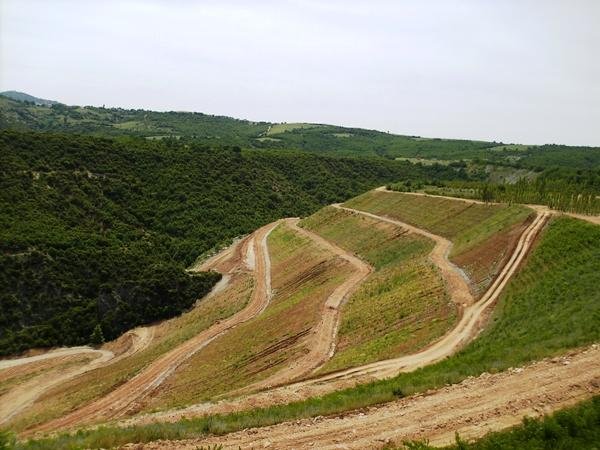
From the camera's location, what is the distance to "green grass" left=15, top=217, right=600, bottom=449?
675 inches

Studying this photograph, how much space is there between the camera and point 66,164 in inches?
3351

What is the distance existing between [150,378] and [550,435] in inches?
A: 1190

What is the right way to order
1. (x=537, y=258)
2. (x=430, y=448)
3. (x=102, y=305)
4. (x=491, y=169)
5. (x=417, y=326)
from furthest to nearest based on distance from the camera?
(x=491, y=169), (x=102, y=305), (x=537, y=258), (x=417, y=326), (x=430, y=448)

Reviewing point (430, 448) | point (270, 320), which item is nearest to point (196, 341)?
point (270, 320)

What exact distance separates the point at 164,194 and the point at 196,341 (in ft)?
183

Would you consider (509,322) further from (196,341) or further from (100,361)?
(100,361)

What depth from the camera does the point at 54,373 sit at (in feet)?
146

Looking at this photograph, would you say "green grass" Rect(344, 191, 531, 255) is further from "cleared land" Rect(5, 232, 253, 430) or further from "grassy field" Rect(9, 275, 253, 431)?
"grassy field" Rect(9, 275, 253, 431)

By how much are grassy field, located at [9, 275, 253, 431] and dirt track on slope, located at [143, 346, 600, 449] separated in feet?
78.1

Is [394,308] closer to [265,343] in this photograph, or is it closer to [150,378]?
[265,343]

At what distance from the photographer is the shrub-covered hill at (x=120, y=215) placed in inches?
2167

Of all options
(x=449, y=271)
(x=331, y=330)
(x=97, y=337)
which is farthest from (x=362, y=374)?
(x=97, y=337)

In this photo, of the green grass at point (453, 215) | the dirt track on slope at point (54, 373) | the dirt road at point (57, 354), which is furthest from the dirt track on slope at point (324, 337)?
the dirt road at point (57, 354)

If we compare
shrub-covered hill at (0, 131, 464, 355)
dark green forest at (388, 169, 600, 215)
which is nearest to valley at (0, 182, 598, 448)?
dark green forest at (388, 169, 600, 215)
